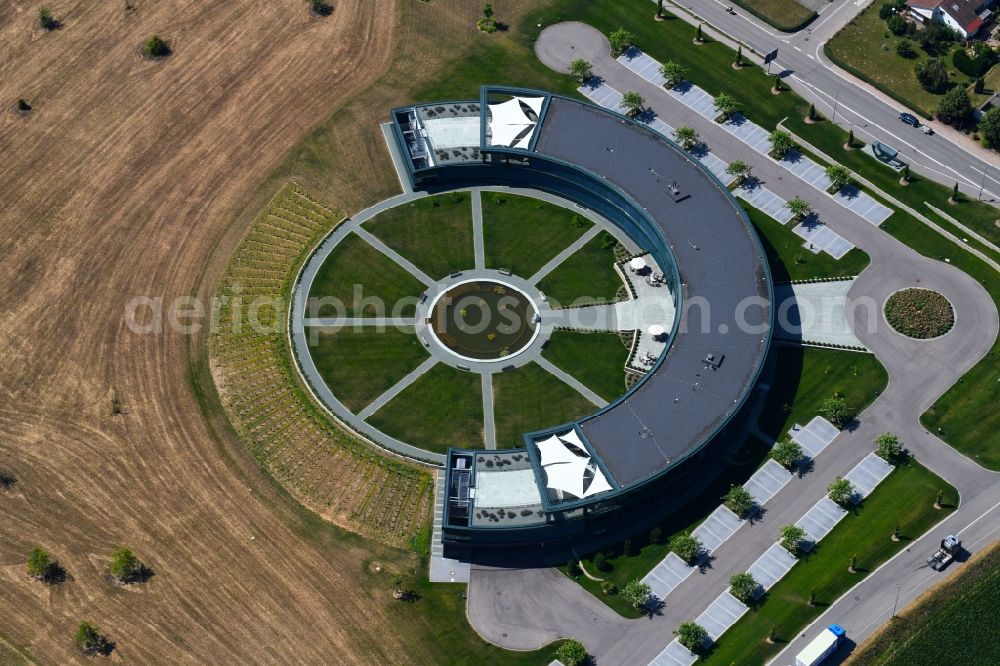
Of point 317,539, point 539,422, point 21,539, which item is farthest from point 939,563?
point 21,539

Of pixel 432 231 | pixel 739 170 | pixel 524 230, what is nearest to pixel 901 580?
pixel 739 170

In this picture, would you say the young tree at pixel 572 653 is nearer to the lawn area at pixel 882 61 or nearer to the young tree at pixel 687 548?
the young tree at pixel 687 548

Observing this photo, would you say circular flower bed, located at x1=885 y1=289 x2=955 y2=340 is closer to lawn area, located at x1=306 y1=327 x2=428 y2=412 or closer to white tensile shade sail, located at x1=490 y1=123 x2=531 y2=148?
white tensile shade sail, located at x1=490 y1=123 x2=531 y2=148

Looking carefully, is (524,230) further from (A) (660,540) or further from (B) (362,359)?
(A) (660,540)

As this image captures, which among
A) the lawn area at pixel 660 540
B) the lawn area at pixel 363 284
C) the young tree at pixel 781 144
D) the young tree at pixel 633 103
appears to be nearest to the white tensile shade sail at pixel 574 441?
the lawn area at pixel 660 540

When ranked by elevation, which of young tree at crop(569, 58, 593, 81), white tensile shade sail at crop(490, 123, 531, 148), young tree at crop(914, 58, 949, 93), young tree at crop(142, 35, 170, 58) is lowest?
young tree at crop(914, 58, 949, 93)

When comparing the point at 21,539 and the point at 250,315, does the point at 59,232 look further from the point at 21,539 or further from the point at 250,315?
the point at 21,539

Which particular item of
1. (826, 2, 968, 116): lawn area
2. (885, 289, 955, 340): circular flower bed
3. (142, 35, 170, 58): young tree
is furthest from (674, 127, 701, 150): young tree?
(142, 35, 170, 58): young tree
